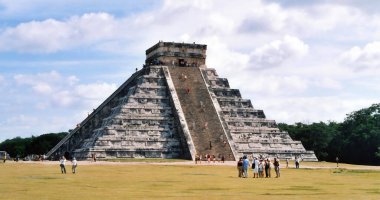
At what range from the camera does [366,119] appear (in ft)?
212

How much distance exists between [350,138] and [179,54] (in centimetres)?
2301

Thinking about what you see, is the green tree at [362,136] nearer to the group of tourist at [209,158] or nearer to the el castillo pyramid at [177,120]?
the el castillo pyramid at [177,120]

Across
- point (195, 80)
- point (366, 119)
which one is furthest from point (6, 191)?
point (366, 119)

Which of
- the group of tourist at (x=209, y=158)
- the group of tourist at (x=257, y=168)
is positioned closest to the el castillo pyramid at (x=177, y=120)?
the group of tourist at (x=209, y=158)

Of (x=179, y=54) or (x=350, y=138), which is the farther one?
(x=350, y=138)

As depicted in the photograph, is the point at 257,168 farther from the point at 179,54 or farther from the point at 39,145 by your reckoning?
the point at 39,145

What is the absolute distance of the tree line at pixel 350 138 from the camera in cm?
6125

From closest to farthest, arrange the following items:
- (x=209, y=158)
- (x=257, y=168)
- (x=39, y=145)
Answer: (x=257, y=168) < (x=209, y=158) < (x=39, y=145)

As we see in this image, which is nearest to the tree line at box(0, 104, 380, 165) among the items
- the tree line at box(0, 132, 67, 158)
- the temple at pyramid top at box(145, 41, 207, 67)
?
the temple at pyramid top at box(145, 41, 207, 67)

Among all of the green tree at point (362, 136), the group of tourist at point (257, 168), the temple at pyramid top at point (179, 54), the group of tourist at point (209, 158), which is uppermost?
the temple at pyramid top at point (179, 54)

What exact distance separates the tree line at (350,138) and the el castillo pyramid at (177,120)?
46.0ft

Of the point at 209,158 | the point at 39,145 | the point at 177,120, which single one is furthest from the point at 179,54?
the point at 39,145

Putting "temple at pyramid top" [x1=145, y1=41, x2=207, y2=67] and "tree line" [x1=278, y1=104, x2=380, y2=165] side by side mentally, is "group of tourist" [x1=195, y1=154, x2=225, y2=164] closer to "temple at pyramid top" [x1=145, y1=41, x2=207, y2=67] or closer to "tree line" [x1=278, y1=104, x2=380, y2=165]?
"temple at pyramid top" [x1=145, y1=41, x2=207, y2=67]

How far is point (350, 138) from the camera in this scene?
63.8 metres
